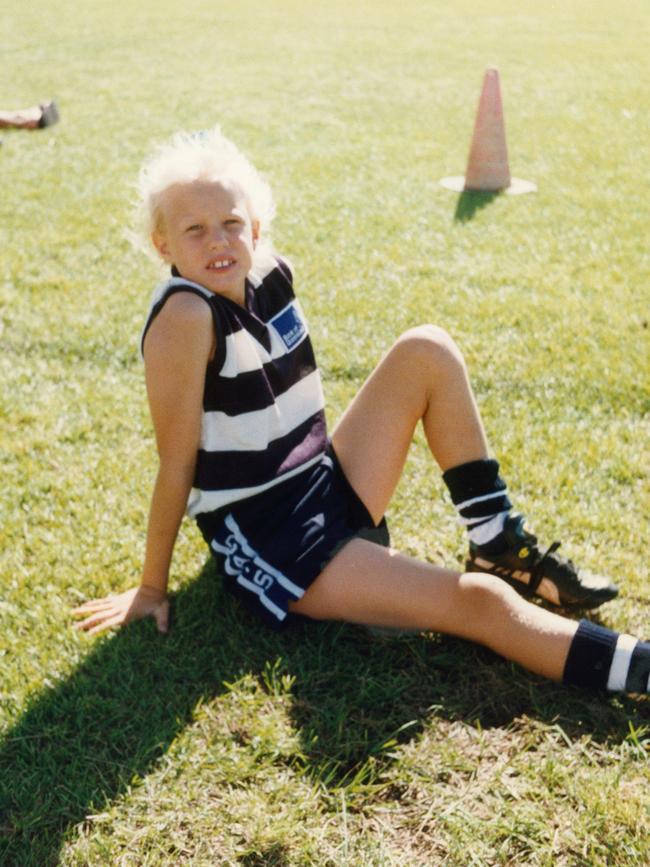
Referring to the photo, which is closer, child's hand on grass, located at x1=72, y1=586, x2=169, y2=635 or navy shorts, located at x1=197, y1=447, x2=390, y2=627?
navy shorts, located at x1=197, y1=447, x2=390, y2=627

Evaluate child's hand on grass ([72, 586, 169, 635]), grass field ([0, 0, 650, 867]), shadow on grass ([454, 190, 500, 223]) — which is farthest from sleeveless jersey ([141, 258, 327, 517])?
shadow on grass ([454, 190, 500, 223])

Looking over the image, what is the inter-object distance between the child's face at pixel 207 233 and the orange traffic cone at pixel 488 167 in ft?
13.5

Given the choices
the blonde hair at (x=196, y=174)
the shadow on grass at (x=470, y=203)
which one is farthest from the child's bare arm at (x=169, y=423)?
the shadow on grass at (x=470, y=203)

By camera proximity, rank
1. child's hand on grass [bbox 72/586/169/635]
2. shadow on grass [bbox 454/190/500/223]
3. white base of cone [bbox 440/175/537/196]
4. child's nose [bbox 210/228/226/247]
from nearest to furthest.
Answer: child's nose [bbox 210/228/226/247]
child's hand on grass [bbox 72/586/169/635]
shadow on grass [bbox 454/190/500/223]
white base of cone [bbox 440/175/537/196]

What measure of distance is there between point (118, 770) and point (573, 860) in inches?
34.4

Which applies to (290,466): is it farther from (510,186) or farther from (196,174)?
(510,186)

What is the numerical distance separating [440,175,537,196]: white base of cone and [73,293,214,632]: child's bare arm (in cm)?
426

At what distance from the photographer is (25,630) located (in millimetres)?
2438

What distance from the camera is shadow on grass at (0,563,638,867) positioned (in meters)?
1.96

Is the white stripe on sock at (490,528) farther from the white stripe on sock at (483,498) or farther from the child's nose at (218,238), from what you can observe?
the child's nose at (218,238)

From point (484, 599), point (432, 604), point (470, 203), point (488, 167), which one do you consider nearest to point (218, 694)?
point (432, 604)

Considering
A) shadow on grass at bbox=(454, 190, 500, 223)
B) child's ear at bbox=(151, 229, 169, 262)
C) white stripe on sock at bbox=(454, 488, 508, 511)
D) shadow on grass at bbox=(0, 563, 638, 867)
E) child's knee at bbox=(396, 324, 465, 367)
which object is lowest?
shadow on grass at bbox=(0, 563, 638, 867)

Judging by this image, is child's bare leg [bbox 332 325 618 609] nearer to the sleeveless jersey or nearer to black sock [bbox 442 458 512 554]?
black sock [bbox 442 458 512 554]

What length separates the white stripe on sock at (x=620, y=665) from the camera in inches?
82.8
